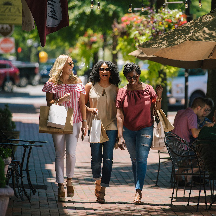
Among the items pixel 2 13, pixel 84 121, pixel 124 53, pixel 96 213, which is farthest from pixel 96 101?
pixel 124 53

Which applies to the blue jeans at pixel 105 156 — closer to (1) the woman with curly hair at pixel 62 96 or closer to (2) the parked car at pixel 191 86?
(1) the woman with curly hair at pixel 62 96

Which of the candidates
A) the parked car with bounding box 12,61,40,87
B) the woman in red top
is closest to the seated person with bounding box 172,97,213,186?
the woman in red top

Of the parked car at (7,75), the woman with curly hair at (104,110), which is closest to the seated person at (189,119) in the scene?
the woman with curly hair at (104,110)

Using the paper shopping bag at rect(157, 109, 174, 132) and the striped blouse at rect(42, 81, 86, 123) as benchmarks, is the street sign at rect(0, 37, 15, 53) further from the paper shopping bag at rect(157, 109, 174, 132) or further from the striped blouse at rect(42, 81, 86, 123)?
the paper shopping bag at rect(157, 109, 174, 132)

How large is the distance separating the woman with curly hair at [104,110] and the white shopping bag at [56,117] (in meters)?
0.43

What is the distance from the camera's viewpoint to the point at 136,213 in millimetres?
6707

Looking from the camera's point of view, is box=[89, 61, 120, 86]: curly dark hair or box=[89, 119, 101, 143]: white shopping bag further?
box=[89, 61, 120, 86]: curly dark hair

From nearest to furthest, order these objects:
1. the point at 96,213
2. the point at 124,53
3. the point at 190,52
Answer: the point at 96,213
the point at 190,52
the point at 124,53

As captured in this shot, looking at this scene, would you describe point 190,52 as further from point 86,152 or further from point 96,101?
point 86,152

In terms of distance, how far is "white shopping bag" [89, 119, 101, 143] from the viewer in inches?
279

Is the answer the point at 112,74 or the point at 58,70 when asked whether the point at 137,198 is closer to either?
the point at 112,74

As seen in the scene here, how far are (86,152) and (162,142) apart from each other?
5.31 metres

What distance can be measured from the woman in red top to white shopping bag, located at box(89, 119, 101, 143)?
25 centimetres

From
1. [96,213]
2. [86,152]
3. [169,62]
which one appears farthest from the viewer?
[86,152]
